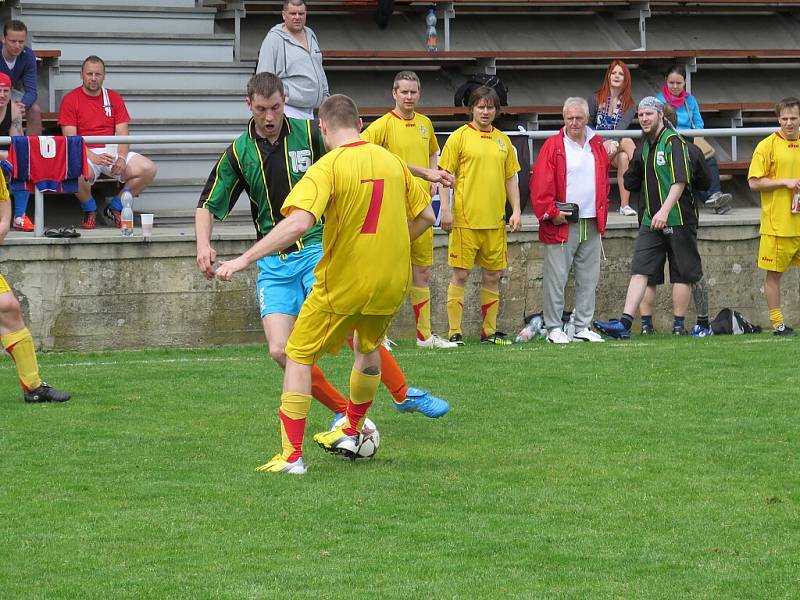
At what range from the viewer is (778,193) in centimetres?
1254

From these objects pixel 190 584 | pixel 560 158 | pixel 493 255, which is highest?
pixel 560 158

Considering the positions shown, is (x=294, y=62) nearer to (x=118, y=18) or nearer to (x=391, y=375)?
(x=118, y=18)

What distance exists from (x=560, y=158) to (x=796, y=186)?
225cm

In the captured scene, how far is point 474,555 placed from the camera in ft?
17.4

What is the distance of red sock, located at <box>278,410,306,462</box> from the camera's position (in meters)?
6.68

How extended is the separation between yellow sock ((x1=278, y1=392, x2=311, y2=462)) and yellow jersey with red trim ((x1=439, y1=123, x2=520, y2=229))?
541 cm

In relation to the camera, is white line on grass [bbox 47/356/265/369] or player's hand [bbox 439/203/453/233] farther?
player's hand [bbox 439/203/453/233]

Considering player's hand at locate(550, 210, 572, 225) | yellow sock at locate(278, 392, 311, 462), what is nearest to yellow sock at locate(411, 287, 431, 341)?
player's hand at locate(550, 210, 572, 225)

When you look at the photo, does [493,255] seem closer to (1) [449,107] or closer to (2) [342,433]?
(1) [449,107]

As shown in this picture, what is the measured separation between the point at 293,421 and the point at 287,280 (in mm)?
1037

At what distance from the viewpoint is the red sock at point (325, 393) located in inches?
293

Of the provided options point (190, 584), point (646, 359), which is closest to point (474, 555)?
point (190, 584)

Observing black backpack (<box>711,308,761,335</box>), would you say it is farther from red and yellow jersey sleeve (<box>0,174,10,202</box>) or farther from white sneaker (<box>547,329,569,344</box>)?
red and yellow jersey sleeve (<box>0,174,10,202</box>)

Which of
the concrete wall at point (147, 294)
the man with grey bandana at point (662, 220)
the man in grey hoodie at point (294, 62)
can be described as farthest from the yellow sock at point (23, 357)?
the man with grey bandana at point (662, 220)
